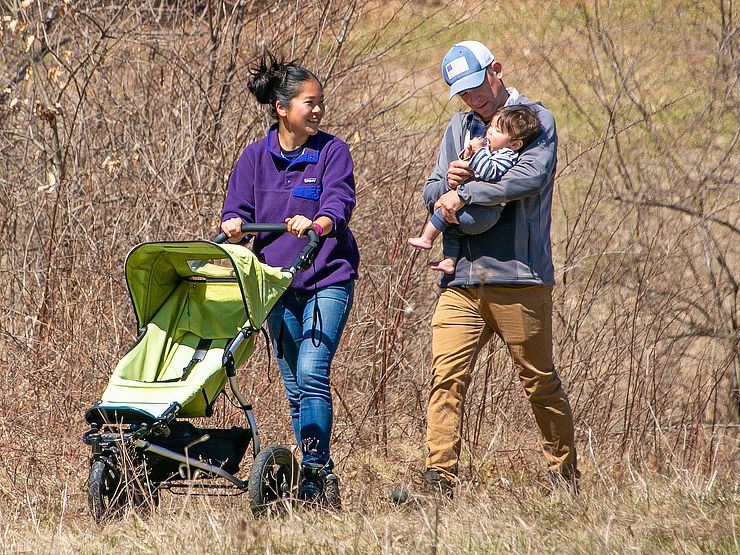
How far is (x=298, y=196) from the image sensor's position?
4641mm

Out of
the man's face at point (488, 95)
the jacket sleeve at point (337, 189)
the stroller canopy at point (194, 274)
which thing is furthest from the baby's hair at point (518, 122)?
the stroller canopy at point (194, 274)

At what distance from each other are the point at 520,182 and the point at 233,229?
4.01 feet

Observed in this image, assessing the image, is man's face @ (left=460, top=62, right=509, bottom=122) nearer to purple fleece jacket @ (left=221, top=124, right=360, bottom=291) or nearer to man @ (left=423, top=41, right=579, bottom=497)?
man @ (left=423, top=41, right=579, bottom=497)

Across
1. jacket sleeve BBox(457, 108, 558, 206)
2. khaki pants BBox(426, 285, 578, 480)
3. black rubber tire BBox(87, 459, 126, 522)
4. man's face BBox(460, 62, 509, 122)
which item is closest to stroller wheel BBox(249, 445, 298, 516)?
black rubber tire BBox(87, 459, 126, 522)

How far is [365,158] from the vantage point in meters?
8.34

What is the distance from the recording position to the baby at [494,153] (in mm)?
4473

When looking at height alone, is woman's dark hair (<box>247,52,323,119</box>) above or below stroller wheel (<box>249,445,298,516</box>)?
above

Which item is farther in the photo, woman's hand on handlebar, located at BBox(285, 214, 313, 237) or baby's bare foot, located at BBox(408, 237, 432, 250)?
baby's bare foot, located at BBox(408, 237, 432, 250)

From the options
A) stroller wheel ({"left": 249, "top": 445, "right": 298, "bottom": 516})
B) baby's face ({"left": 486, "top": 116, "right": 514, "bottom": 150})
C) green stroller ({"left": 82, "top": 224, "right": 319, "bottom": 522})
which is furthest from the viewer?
baby's face ({"left": 486, "top": 116, "right": 514, "bottom": 150})

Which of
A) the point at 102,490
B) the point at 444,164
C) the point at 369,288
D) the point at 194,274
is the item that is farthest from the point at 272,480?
the point at 369,288

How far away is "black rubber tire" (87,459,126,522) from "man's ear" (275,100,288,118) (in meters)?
1.68

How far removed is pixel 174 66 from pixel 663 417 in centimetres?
420

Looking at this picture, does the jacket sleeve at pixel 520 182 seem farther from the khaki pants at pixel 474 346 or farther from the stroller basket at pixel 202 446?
the stroller basket at pixel 202 446

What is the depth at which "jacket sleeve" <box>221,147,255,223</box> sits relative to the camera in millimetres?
4742
